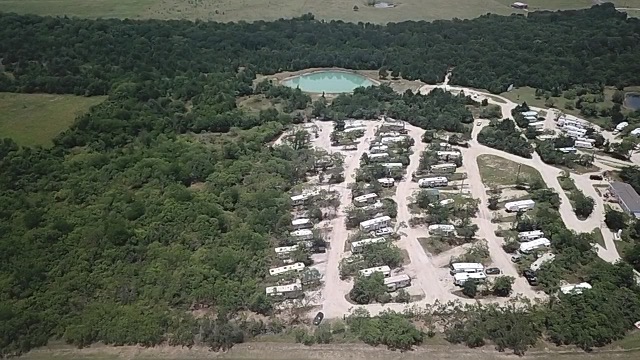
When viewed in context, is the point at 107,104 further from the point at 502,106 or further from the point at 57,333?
the point at 502,106

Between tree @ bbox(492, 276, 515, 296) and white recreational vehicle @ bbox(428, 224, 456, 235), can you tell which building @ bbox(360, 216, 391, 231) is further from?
tree @ bbox(492, 276, 515, 296)

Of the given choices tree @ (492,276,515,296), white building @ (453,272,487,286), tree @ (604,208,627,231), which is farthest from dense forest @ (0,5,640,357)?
tree @ (604,208,627,231)

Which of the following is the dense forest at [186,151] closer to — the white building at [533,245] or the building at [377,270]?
the white building at [533,245]

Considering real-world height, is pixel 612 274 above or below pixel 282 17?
below

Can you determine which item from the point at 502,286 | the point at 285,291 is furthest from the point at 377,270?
the point at 502,286

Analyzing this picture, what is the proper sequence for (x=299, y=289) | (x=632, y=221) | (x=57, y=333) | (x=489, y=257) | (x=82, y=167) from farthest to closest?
(x=82, y=167) < (x=632, y=221) < (x=489, y=257) < (x=299, y=289) < (x=57, y=333)

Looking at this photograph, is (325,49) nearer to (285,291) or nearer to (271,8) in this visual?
(271,8)

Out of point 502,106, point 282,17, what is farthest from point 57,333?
point 282,17
